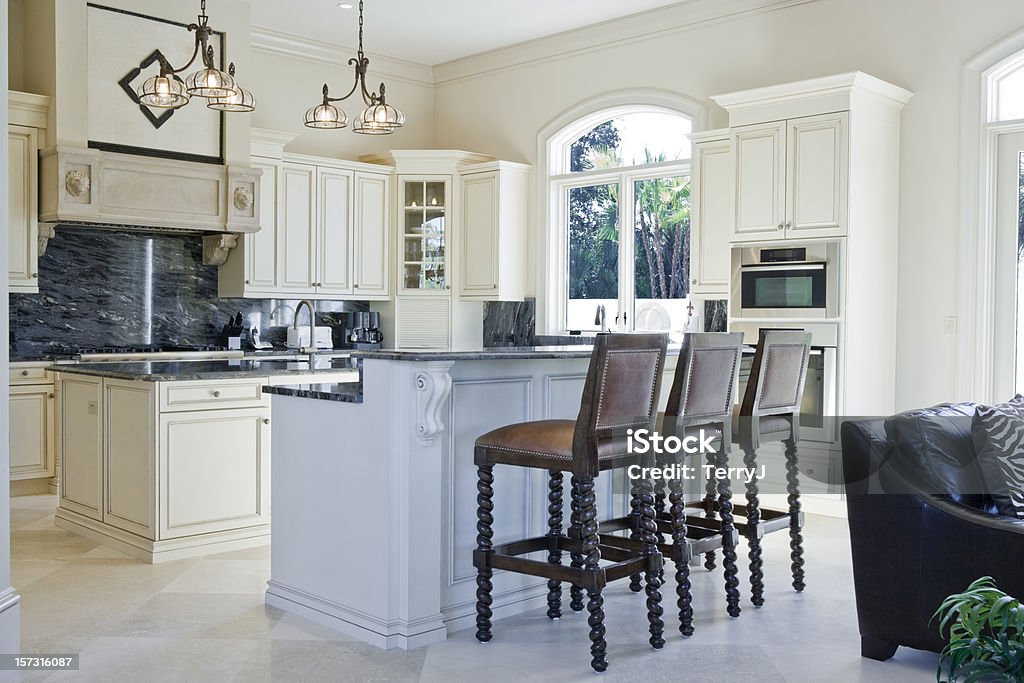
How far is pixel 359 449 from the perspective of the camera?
338cm

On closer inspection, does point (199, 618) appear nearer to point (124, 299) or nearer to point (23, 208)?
point (23, 208)

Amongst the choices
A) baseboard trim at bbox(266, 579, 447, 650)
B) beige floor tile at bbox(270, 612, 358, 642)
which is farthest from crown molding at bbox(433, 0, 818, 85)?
beige floor tile at bbox(270, 612, 358, 642)

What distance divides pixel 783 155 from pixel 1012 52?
1.24m

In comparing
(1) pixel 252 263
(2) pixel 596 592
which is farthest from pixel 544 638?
(1) pixel 252 263

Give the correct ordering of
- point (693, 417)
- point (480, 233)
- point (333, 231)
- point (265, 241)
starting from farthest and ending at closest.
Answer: point (480, 233) < point (333, 231) < point (265, 241) < point (693, 417)

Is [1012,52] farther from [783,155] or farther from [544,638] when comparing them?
[544,638]

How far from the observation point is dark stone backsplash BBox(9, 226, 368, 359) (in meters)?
6.39

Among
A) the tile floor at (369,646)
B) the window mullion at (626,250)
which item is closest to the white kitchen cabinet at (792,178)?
the window mullion at (626,250)

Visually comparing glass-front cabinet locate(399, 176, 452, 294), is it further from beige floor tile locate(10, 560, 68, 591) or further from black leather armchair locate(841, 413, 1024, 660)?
black leather armchair locate(841, 413, 1024, 660)

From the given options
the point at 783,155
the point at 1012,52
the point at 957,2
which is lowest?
the point at 783,155

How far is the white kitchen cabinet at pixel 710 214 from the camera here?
6023mm

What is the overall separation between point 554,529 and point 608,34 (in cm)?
452

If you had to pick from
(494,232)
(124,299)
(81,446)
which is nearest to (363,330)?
(494,232)

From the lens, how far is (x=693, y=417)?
3.49 m
